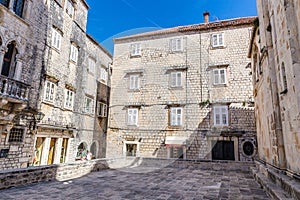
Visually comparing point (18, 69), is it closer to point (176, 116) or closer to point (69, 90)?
point (69, 90)

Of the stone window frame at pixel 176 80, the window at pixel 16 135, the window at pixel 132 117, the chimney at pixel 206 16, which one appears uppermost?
the chimney at pixel 206 16

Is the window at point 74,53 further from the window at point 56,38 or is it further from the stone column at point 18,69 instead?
the stone column at point 18,69

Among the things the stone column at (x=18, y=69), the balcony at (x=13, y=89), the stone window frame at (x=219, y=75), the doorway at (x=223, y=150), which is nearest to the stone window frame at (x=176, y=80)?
the stone window frame at (x=219, y=75)

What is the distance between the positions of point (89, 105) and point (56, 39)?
5.22m

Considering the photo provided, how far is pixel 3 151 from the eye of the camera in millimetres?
8203

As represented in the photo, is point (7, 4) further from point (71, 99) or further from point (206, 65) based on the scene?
point (206, 65)

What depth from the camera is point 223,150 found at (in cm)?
1224

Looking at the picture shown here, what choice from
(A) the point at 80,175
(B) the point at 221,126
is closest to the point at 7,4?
(A) the point at 80,175

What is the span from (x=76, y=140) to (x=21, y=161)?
412 cm

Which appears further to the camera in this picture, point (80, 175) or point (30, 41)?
point (30, 41)

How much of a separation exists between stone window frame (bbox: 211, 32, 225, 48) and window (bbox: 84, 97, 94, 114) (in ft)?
32.5

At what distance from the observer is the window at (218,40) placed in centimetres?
1355

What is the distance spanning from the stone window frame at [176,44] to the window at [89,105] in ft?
23.9

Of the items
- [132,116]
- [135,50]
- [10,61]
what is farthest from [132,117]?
[10,61]
